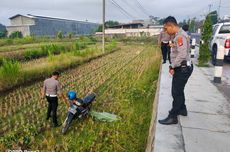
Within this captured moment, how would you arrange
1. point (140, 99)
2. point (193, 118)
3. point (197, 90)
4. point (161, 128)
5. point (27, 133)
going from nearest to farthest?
point (161, 128) < point (193, 118) < point (27, 133) < point (197, 90) < point (140, 99)

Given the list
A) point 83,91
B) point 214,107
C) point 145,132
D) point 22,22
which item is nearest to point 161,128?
point 145,132

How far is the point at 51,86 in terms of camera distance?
458 cm

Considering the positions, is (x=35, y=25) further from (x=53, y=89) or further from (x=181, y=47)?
(x=181, y=47)

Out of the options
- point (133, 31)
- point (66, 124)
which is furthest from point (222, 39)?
point (133, 31)

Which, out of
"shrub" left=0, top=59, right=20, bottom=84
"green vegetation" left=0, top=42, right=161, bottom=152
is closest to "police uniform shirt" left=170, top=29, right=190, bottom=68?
"green vegetation" left=0, top=42, right=161, bottom=152

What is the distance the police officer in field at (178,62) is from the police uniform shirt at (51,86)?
2333 mm

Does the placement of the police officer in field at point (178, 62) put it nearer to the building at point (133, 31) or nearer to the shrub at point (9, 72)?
the shrub at point (9, 72)

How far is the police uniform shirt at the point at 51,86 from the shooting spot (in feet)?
15.0

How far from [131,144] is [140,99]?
8.21 ft

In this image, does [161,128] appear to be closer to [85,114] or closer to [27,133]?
[85,114]

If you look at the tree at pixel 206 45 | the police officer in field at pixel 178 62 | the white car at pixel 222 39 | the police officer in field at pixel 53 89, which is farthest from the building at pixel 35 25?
the police officer in field at pixel 178 62

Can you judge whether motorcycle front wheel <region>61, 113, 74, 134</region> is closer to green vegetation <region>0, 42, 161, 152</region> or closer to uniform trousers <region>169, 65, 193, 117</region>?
green vegetation <region>0, 42, 161, 152</region>

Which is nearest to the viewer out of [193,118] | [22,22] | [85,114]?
[193,118]

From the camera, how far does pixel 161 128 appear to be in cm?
327
